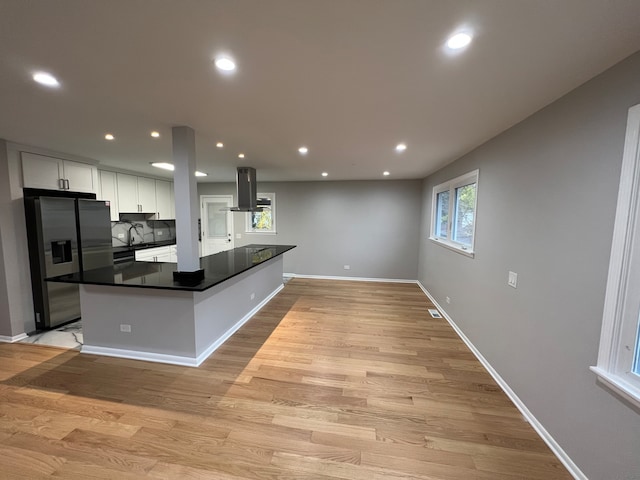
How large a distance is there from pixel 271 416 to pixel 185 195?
2.21 meters

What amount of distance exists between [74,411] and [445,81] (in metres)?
3.65

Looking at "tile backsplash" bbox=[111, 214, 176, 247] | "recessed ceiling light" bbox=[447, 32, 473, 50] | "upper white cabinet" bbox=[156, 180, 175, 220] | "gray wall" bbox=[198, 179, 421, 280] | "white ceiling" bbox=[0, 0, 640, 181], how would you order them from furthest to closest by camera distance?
"gray wall" bbox=[198, 179, 421, 280] → "upper white cabinet" bbox=[156, 180, 175, 220] → "tile backsplash" bbox=[111, 214, 176, 247] → "recessed ceiling light" bbox=[447, 32, 473, 50] → "white ceiling" bbox=[0, 0, 640, 181]

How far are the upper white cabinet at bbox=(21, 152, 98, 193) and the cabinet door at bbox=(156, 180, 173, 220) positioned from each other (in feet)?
5.26

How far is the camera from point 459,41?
1240 mm

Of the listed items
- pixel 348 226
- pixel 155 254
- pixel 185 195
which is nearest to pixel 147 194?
pixel 155 254

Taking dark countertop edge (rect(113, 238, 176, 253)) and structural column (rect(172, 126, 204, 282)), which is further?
dark countertop edge (rect(113, 238, 176, 253))

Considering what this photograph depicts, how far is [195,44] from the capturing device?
1.29 meters

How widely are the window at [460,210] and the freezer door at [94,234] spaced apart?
5.27m

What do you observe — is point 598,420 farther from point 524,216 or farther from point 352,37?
point 352,37

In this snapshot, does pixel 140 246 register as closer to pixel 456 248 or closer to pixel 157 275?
pixel 157 275

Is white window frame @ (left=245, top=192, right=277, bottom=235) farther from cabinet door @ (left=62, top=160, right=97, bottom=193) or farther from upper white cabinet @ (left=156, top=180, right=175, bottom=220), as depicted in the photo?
cabinet door @ (left=62, top=160, right=97, bottom=193)

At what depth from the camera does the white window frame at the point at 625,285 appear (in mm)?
1284

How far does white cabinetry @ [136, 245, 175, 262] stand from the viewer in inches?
192

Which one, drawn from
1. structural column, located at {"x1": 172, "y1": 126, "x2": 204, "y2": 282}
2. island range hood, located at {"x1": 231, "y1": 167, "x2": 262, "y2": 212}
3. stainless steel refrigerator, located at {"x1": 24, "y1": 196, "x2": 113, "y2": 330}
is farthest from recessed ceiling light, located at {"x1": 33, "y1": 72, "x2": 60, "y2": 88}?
island range hood, located at {"x1": 231, "y1": 167, "x2": 262, "y2": 212}
